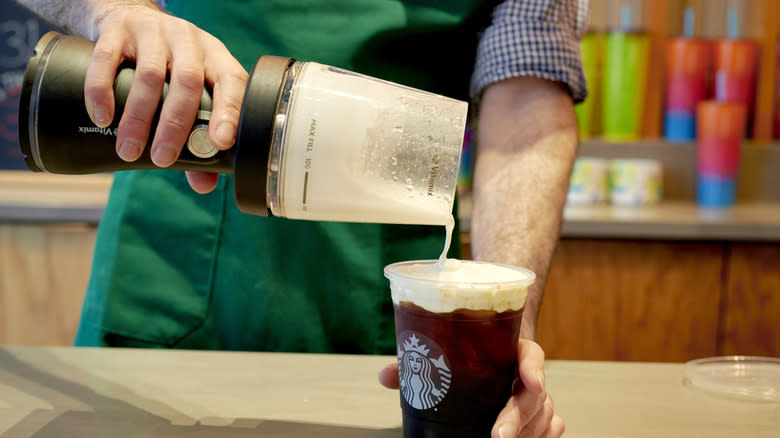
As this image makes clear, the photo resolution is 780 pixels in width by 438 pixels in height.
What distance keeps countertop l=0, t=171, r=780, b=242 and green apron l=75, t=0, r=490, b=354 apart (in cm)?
82

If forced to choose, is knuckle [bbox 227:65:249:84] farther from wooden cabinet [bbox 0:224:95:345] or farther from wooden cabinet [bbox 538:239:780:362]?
wooden cabinet [bbox 0:224:95:345]

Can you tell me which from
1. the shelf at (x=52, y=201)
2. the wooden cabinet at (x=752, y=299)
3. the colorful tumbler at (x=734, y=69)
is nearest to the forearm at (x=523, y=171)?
the wooden cabinet at (x=752, y=299)

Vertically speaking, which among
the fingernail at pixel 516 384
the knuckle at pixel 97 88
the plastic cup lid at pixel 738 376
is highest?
the knuckle at pixel 97 88

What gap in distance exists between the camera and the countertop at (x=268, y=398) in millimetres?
821

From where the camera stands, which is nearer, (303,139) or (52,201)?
(303,139)

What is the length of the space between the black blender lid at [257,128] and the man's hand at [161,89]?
0.02 meters

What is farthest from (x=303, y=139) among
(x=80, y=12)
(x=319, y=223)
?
(x=319, y=223)

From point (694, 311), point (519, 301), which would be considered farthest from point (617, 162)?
point (519, 301)

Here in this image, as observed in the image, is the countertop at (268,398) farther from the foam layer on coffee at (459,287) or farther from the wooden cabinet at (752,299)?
the wooden cabinet at (752,299)

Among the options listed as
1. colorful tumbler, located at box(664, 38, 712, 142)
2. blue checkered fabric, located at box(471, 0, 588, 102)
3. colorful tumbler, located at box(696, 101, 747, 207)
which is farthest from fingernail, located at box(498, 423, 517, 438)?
colorful tumbler, located at box(664, 38, 712, 142)

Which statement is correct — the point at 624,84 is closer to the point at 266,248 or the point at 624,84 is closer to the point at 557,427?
the point at 266,248

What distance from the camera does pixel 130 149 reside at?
2.35ft

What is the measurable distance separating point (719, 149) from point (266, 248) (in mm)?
1727

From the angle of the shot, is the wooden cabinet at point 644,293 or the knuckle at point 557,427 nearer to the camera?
the knuckle at point 557,427
